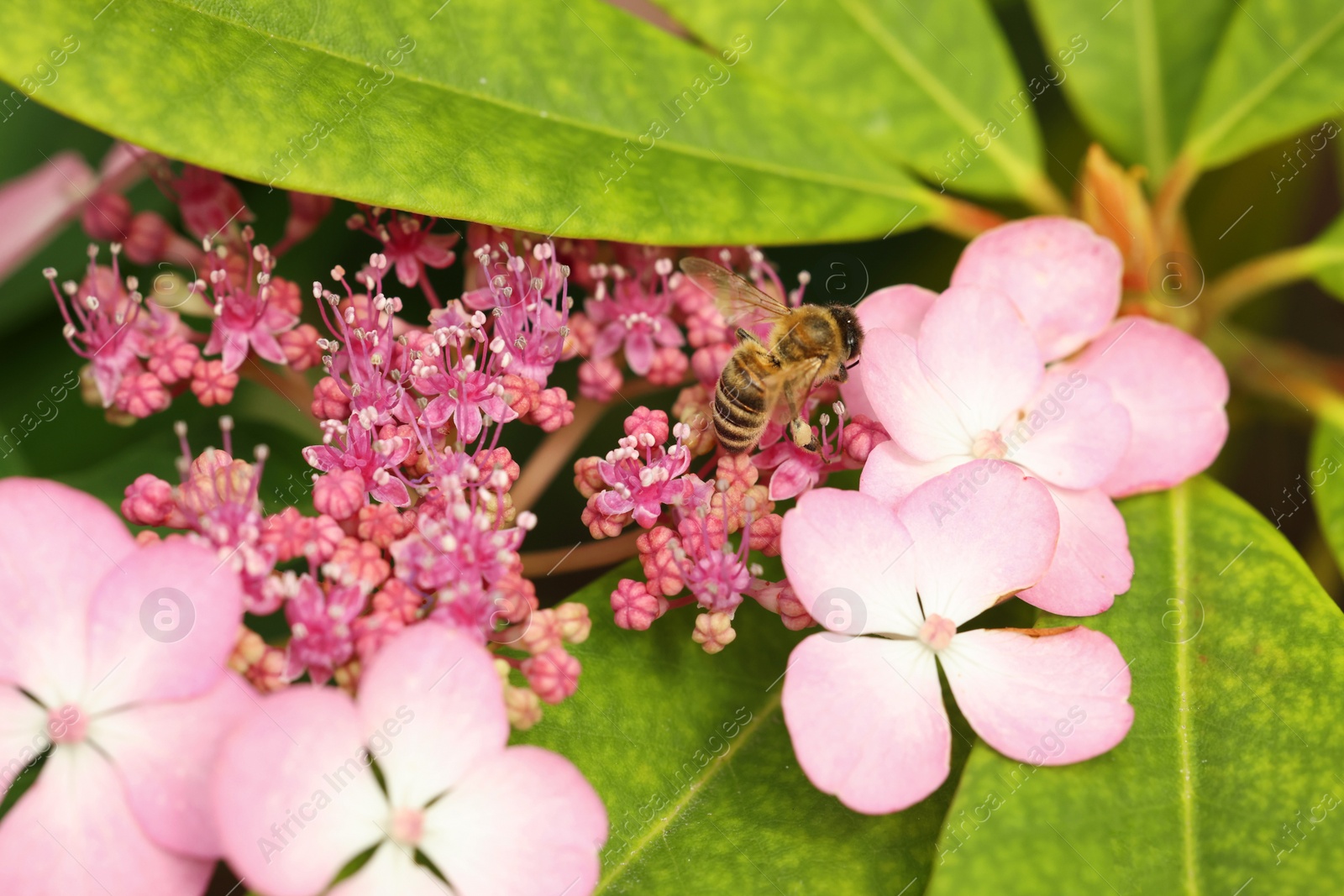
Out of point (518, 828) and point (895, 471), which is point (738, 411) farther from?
point (518, 828)

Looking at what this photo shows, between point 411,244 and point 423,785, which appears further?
point 411,244

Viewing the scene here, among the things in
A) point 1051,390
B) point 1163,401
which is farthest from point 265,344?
point 1163,401

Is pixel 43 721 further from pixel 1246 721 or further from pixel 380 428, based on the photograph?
pixel 1246 721

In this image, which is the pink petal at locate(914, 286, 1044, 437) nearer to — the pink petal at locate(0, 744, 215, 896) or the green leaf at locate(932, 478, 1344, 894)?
the green leaf at locate(932, 478, 1344, 894)

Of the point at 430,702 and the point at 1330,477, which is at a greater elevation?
the point at 430,702

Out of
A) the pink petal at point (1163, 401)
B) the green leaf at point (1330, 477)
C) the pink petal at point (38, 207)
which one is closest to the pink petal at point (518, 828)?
the pink petal at point (1163, 401)

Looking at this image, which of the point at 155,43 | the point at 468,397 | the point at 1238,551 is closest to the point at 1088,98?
the point at 1238,551
